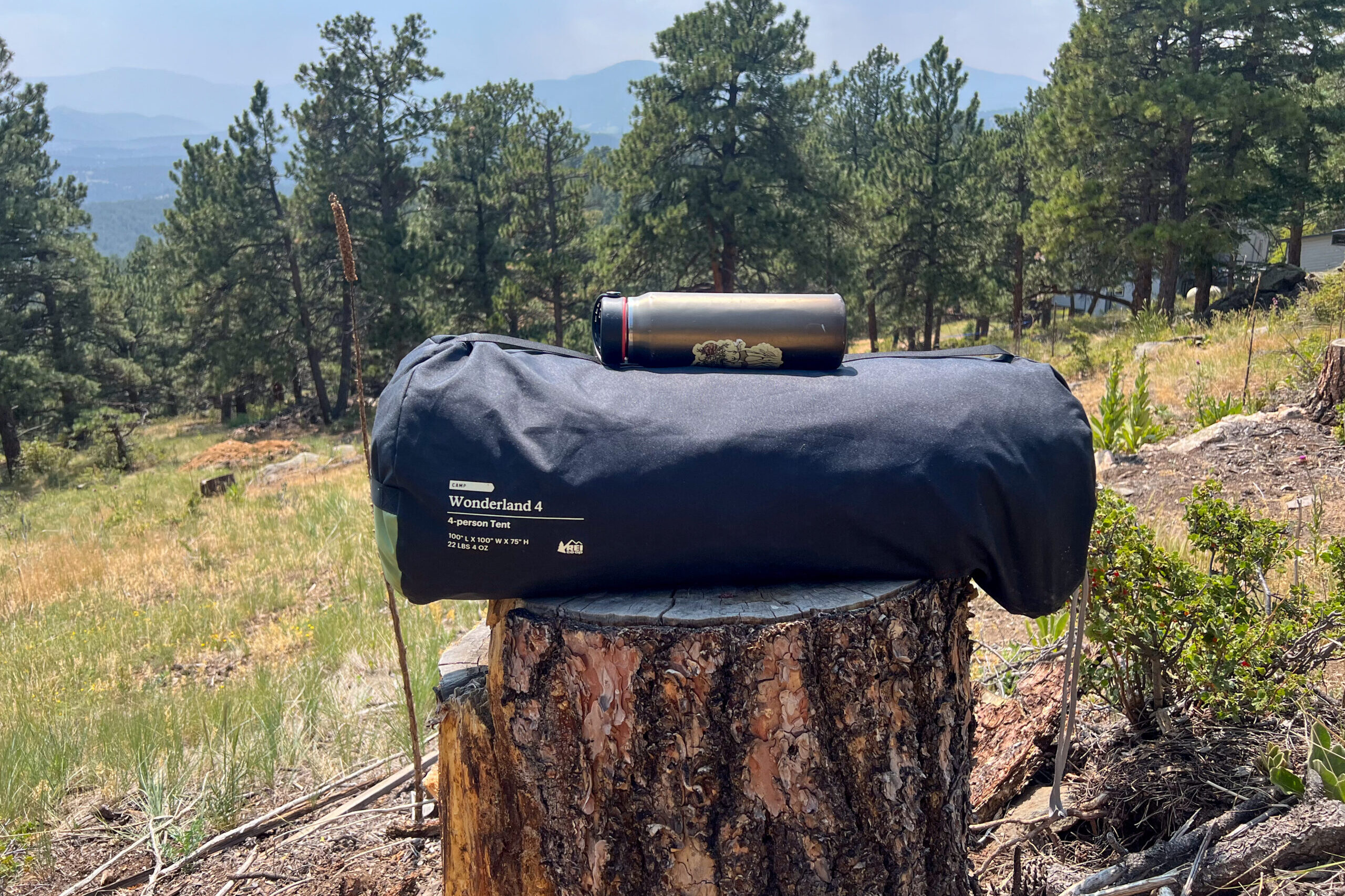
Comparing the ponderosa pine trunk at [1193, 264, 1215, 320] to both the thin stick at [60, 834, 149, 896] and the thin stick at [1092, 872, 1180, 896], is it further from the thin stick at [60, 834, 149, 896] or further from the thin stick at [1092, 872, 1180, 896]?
the thin stick at [60, 834, 149, 896]

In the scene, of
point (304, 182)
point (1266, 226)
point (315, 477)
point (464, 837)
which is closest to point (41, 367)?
point (304, 182)

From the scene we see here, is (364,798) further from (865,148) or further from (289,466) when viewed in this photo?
(865,148)

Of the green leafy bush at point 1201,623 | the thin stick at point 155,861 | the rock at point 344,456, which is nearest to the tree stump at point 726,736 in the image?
the green leafy bush at point 1201,623

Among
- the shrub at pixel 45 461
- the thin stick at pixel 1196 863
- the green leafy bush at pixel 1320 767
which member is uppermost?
the green leafy bush at pixel 1320 767

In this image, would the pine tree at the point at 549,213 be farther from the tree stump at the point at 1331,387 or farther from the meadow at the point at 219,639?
the tree stump at the point at 1331,387

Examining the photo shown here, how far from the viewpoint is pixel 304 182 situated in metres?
21.5

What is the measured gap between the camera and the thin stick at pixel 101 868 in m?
2.35

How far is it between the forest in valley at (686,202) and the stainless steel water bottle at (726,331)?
569 inches

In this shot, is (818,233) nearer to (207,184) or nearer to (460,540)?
(460,540)

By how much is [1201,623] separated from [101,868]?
117 inches

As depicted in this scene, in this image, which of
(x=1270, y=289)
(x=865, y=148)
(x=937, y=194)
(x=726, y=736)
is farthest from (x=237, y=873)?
(x=865, y=148)

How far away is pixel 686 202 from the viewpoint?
53.2ft

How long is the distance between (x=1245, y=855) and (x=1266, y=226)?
1802 centimetres

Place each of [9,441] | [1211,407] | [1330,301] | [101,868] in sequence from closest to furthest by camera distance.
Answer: [101,868] < [1211,407] < [1330,301] < [9,441]
